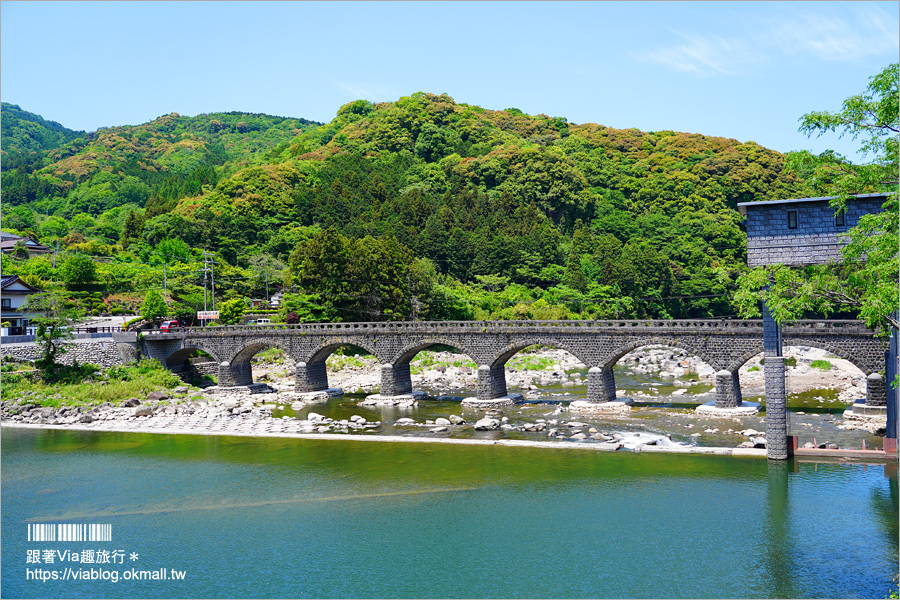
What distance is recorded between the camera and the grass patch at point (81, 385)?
153 feet

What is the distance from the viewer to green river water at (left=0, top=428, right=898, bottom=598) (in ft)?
63.1

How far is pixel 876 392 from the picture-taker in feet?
123

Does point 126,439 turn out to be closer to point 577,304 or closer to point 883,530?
point 883,530

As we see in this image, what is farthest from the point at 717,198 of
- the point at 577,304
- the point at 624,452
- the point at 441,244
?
the point at 624,452

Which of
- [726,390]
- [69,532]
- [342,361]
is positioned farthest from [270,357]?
[69,532]

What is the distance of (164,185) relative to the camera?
4675 inches

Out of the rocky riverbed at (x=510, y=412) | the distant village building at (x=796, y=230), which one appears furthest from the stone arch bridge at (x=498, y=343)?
the distant village building at (x=796, y=230)

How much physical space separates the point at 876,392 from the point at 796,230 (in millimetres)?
16996


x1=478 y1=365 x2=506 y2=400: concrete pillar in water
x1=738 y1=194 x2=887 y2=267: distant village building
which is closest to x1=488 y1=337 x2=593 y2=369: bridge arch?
x1=478 y1=365 x2=506 y2=400: concrete pillar in water

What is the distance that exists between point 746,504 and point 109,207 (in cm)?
11341

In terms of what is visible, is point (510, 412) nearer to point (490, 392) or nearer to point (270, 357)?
point (490, 392)

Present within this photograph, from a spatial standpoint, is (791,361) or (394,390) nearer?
(394,390)

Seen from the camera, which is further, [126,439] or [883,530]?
[126,439]

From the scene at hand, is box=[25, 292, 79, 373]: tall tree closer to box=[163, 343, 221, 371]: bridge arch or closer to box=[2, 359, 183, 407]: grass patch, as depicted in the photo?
box=[2, 359, 183, 407]: grass patch
